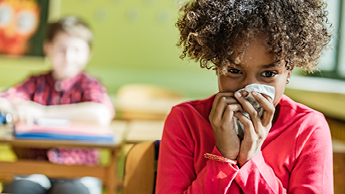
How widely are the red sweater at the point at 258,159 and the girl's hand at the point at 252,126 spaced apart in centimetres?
2

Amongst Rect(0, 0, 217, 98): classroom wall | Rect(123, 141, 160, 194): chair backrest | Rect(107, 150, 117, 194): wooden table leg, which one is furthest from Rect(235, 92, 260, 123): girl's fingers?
Rect(0, 0, 217, 98): classroom wall

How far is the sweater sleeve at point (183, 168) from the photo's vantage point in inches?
32.8

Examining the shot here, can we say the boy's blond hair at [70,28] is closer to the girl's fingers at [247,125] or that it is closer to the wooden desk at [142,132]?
the wooden desk at [142,132]

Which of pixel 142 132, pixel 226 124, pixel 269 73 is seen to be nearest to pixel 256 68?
pixel 269 73

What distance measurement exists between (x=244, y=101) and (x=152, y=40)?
10.5ft

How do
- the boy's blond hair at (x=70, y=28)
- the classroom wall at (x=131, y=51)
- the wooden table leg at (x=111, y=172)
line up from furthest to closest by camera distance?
the classroom wall at (x=131, y=51) < the boy's blond hair at (x=70, y=28) < the wooden table leg at (x=111, y=172)

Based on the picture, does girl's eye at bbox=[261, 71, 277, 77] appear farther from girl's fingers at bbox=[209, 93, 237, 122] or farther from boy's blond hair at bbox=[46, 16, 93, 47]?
boy's blond hair at bbox=[46, 16, 93, 47]

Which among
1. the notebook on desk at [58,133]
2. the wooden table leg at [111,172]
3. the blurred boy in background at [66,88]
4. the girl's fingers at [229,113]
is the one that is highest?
the girl's fingers at [229,113]

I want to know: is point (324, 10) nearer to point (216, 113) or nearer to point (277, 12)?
point (277, 12)

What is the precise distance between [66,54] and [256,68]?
63.1 inches

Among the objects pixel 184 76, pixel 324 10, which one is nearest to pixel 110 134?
pixel 324 10

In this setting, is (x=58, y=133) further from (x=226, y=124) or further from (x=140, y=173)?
(x=226, y=124)

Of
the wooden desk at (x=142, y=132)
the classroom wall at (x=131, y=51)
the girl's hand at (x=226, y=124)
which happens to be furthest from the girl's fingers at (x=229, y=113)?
the classroom wall at (x=131, y=51)

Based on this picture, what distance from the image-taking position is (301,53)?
0.89 meters
